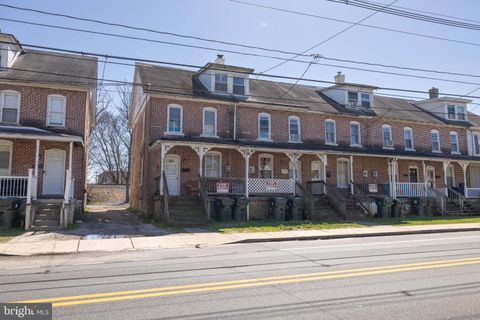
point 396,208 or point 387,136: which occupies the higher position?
point 387,136

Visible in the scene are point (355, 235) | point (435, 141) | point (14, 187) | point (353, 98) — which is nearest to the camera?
point (355, 235)

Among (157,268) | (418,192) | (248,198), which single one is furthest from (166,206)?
(418,192)

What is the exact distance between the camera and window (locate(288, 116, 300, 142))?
26125mm

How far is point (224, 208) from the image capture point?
795 inches

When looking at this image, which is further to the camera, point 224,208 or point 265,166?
point 265,166

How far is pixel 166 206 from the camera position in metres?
18.8

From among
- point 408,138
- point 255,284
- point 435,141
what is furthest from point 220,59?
point 255,284

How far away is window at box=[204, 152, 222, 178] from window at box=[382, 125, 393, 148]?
13.1m

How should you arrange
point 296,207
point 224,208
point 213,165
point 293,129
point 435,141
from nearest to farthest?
1. point 224,208
2. point 296,207
3. point 213,165
4. point 293,129
5. point 435,141

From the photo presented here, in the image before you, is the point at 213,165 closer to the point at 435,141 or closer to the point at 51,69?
the point at 51,69

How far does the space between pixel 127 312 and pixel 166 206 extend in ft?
44.8

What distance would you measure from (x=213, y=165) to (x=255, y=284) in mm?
17067

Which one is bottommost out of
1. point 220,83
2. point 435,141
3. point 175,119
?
point 435,141
